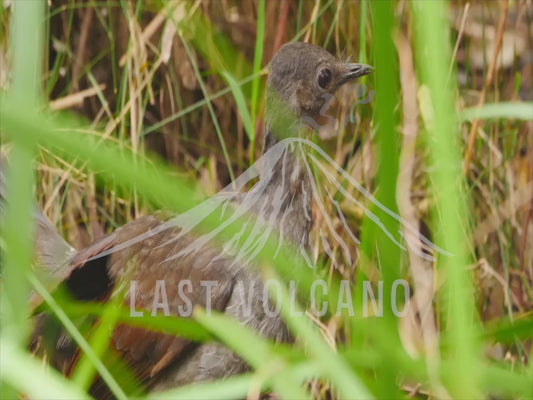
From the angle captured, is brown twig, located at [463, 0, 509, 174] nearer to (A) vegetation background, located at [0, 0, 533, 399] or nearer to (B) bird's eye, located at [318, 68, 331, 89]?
(A) vegetation background, located at [0, 0, 533, 399]

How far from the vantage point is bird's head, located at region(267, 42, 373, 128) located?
1.50 meters

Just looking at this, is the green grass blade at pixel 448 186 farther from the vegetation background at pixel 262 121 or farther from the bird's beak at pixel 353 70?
the bird's beak at pixel 353 70

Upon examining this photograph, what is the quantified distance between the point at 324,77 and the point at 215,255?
1.29 ft

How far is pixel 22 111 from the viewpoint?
63 cm

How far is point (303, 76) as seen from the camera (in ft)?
4.97

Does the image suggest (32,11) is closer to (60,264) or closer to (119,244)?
(119,244)

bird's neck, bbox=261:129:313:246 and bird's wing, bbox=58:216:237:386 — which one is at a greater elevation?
bird's neck, bbox=261:129:313:246

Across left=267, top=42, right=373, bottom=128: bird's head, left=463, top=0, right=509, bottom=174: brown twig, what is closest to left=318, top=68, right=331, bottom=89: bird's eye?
left=267, top=42, right=373, bottom=128: bird's head

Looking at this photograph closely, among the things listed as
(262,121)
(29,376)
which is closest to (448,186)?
(29,376)

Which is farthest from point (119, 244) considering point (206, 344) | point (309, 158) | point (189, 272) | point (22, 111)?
point (22, 111)

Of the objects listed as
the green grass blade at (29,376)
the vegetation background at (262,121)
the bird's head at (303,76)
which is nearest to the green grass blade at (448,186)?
the green grass blade at (29,376)

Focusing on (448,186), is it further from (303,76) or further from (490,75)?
(490,75)

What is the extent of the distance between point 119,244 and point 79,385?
0.83 metres

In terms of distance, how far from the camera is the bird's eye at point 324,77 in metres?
1.52
